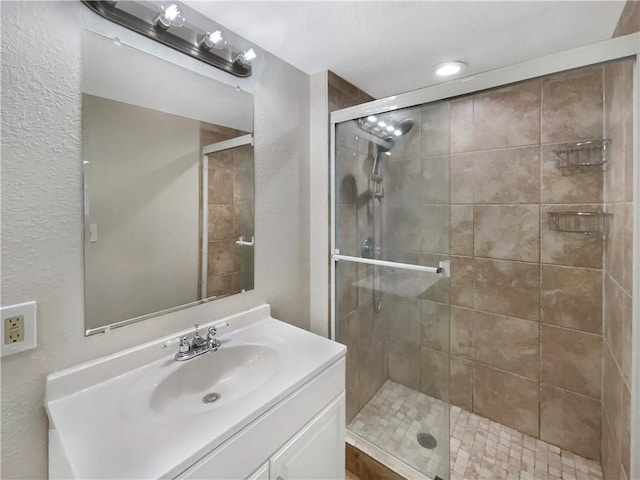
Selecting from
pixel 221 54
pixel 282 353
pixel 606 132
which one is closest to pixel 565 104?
pixel 606 132

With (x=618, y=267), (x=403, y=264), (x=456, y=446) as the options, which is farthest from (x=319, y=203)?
(x=456, y=446)

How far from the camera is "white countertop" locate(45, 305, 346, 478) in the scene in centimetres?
65

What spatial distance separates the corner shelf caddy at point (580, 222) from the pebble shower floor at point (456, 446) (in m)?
1.22

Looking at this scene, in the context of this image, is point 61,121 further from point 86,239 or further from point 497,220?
point 497,220

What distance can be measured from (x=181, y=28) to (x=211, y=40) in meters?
0.11

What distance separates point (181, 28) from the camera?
1.12 metres

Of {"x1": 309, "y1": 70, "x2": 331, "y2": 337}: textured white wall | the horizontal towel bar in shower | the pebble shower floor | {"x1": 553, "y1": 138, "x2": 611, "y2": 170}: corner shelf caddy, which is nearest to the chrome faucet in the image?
{"x1": 309, "y1": 70, "x2": 331, "y2": 337}: textured white wall

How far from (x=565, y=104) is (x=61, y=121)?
2.36 m

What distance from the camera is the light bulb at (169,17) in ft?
3.41

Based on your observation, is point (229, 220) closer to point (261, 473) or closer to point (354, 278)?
point (354, 278)

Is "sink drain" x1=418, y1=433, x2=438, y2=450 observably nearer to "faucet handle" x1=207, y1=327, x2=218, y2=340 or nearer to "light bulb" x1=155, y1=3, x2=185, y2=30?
"faucet handle" x1=207, y1=327, x2=218, y2=340

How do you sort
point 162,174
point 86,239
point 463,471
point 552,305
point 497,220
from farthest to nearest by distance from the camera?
point 497,220, point 552,305, point 463,471, point 162,174, point 86,239

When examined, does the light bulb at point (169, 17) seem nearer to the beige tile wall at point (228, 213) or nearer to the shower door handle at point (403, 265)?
the beige tile wall at point (228, 213)

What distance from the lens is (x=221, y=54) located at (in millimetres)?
1259
